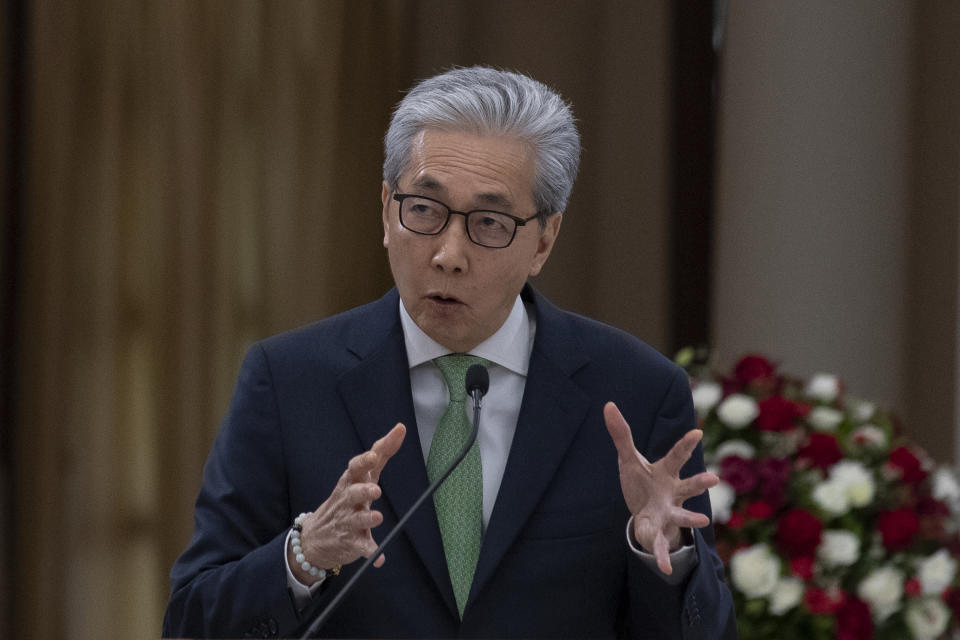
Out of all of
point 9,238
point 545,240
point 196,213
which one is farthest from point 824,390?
point 9,238

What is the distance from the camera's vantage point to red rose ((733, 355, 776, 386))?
2701mm

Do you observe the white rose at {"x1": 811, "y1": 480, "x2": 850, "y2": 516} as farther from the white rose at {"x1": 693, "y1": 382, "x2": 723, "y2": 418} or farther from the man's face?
the man's face

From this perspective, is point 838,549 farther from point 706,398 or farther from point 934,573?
point 706,398

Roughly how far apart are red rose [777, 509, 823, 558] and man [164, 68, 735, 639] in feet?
2.50

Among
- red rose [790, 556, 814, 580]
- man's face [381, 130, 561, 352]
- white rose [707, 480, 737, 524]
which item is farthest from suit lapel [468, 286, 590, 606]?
red rose [790, 556, 814, 580]

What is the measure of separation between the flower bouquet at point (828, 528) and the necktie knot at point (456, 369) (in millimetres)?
974

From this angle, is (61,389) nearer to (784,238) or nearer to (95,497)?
(95,497)

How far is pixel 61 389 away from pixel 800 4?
2.78m

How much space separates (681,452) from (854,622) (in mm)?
1177

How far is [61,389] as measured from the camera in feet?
12.1

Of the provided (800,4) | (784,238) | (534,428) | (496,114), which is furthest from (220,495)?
(800,4)

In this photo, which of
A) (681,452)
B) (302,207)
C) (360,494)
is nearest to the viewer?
(360,494)

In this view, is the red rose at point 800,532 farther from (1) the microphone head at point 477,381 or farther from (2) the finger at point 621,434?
(1) the microphone head at point 477,381

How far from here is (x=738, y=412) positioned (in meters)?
2.61
